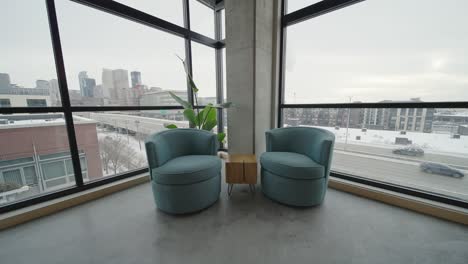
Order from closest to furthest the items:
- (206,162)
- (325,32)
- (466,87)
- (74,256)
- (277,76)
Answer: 1. (74,256)
2. (466,87)
3. (206,162)
4. (325,32)
5. (277,76)

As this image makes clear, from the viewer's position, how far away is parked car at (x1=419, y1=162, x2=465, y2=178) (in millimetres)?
1776

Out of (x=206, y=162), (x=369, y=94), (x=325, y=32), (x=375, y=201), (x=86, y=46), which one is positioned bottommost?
(x=375, y=201)

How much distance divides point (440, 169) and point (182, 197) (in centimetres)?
280

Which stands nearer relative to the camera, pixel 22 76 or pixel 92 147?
pixel 22 76

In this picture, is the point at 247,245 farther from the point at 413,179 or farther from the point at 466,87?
the point at 466,87

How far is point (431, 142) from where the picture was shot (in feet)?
6.17

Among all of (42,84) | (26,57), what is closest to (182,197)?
(42,84)

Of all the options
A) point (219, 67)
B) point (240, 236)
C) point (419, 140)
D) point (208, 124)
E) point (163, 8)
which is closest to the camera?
point (240, 236)

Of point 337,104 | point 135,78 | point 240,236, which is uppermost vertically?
point 135,78

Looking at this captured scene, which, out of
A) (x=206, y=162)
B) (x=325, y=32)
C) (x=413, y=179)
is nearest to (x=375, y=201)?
(x=413, y=179)

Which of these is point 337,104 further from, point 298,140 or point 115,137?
point 115,137

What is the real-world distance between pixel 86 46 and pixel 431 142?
4192mm

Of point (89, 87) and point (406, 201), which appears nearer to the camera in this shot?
point (406, 201)

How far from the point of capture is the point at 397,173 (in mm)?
A: 2061
